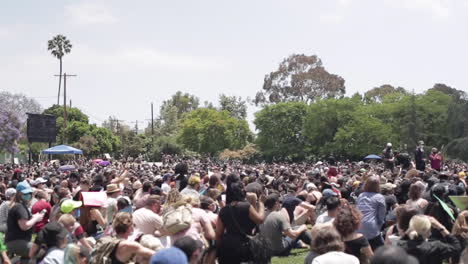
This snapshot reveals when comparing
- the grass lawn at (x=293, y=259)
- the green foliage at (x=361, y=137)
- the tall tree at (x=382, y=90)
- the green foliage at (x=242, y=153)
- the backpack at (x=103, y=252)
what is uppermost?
the tall tree at (x=382, y=90)

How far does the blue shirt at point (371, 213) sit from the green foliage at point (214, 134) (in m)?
78.0

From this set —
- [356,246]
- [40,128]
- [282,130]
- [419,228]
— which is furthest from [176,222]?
[282,130]

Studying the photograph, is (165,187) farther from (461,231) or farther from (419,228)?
(419,228)

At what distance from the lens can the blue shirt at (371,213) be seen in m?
9.74

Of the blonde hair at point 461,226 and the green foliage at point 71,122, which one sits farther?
the green foliage at point 71,122

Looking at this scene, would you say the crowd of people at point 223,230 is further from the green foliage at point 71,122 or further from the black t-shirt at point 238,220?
the green foliage at point 71,122

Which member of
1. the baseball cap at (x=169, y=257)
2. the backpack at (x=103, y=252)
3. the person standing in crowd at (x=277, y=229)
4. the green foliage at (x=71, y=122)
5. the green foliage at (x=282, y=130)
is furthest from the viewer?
the green foliage at (x=71, y=122)

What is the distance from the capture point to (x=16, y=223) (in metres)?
10.1

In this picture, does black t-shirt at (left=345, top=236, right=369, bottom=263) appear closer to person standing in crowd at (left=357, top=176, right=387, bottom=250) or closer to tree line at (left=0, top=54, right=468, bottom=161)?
person standing in crowd at (left=357, top=176, right=387, bottom=250)

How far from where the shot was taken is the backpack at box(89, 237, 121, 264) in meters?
6.70

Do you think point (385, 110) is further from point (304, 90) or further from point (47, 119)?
point (47, 119)

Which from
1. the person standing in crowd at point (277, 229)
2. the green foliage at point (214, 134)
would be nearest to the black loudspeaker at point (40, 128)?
the green foliage at point (214, 134)

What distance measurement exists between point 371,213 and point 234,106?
10390 centimetres

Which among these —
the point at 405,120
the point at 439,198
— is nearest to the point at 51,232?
the point at 439,198
